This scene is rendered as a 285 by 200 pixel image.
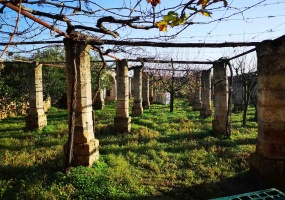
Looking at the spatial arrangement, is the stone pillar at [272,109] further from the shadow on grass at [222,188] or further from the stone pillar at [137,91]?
the stone pillar at [137,91]

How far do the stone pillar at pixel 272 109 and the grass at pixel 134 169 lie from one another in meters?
0.49

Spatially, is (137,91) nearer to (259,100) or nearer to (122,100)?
(122,100)

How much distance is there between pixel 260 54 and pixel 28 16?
16.4ft

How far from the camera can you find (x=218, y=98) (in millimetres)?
9766

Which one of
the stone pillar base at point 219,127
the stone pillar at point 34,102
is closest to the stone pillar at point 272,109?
the stone pillar base at point 219,127

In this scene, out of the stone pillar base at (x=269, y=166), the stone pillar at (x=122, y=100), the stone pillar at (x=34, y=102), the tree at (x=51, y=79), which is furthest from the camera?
the tree at (x=51, y=79)

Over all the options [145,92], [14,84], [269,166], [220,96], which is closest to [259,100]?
[269,166]

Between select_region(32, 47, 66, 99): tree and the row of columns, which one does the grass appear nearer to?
the row of columns

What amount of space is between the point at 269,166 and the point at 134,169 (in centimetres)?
325

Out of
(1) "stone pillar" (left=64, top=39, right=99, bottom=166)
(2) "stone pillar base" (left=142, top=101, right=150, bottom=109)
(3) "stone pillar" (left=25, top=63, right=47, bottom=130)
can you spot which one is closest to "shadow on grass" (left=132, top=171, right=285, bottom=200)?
(1) "stone pillar" (left=64, top=39, right=99, bottom=166)

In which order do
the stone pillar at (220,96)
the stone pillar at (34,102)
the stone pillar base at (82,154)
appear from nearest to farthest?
the stone pillar base at (82,154), the stone pillar at (220,96), the stone pillar at (34,102)

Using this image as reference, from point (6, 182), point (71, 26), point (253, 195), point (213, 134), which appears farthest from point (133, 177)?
point (213, 134)

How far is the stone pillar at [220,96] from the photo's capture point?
31.6 feet

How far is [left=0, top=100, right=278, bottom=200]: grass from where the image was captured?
16.2ft
